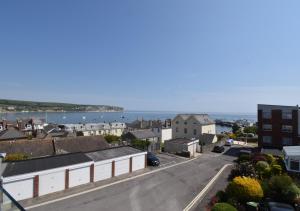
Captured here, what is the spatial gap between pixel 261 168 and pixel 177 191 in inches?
454

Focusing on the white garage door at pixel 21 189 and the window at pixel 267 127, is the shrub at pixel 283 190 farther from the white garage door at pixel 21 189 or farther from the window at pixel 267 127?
the window at pixel 267 127

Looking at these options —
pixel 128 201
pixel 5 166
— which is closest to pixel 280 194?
pixel 128 201

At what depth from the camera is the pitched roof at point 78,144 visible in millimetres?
43747

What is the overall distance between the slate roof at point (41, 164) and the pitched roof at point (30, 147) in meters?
12.2

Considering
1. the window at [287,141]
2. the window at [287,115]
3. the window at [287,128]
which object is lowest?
the window at [287,141]

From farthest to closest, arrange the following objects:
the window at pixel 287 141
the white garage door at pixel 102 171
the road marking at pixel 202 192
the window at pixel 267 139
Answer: the window at pixel 267 139
the window at pixel 287 141
the white garage door at pixel 102 171
the road marking at pixel 202 192

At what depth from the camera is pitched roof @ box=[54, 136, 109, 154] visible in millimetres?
43747

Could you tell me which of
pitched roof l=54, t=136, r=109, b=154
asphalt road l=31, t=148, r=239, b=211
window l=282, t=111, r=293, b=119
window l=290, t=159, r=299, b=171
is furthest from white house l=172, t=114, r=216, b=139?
window l=290, t=159, r=299, b=171

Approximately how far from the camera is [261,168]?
32.0m

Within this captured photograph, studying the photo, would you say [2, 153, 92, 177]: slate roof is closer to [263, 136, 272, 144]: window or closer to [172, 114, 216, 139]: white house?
[263, 136, 272, 144]: window

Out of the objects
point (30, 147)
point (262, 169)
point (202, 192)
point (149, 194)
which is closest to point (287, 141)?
point (262, 169)

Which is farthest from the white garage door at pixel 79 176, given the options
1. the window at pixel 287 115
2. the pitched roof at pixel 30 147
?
the window at pixel 287 115

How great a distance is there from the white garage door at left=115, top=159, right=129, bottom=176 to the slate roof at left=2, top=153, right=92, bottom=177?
472cm

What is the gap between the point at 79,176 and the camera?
97.7 feet
